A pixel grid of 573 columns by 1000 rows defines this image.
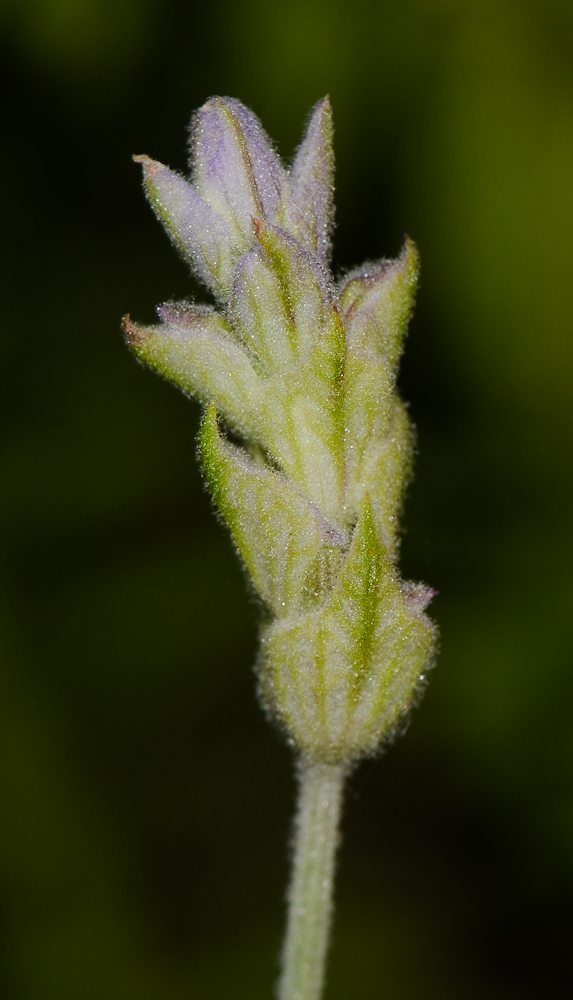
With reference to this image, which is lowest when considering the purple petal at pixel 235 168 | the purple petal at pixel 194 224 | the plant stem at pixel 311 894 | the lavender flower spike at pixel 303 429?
the plant stem at pixel 311 894

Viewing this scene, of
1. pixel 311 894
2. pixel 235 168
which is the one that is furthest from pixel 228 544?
pixel 235 168

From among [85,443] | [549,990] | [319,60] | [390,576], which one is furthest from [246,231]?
[549,990]

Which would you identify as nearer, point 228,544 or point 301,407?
point 301,407

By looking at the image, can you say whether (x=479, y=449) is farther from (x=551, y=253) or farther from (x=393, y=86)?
(x=393, y=86)

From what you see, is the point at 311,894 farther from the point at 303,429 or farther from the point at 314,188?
the point at 314,188

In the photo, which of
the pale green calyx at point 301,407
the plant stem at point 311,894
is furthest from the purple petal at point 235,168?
the plant stem at point 311,894

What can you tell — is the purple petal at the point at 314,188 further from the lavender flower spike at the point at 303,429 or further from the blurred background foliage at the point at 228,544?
the blurred background foliage at the point at 228,544
